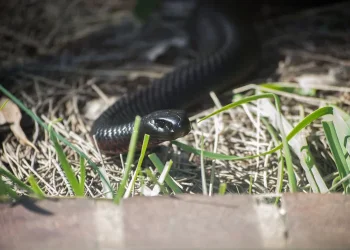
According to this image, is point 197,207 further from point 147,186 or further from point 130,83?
point 130,83

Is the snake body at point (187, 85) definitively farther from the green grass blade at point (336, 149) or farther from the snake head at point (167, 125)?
the green grass blade at point (336, 149)

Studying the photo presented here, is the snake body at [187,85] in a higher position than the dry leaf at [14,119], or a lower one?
higher

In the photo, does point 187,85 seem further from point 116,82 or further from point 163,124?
point 163,124

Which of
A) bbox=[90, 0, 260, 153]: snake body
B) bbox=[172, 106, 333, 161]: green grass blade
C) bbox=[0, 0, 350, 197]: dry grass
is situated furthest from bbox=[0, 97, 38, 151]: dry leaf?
bbox=[172, 106, 333, 161]: green grass blade

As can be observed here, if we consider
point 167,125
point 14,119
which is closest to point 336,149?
point 167,125

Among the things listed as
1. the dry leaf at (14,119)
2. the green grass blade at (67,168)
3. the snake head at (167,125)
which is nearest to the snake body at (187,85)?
the snake head at (167,125)

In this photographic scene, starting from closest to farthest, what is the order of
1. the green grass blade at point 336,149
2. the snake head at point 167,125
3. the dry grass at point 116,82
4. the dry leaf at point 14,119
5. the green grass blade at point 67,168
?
1. the green grass blade at point 67,168
2. the green grass blade at point 336,149
3. the snake head at point 167,125
4. the dry grass at point 116,82
5. the dry leaf at point 14,119
